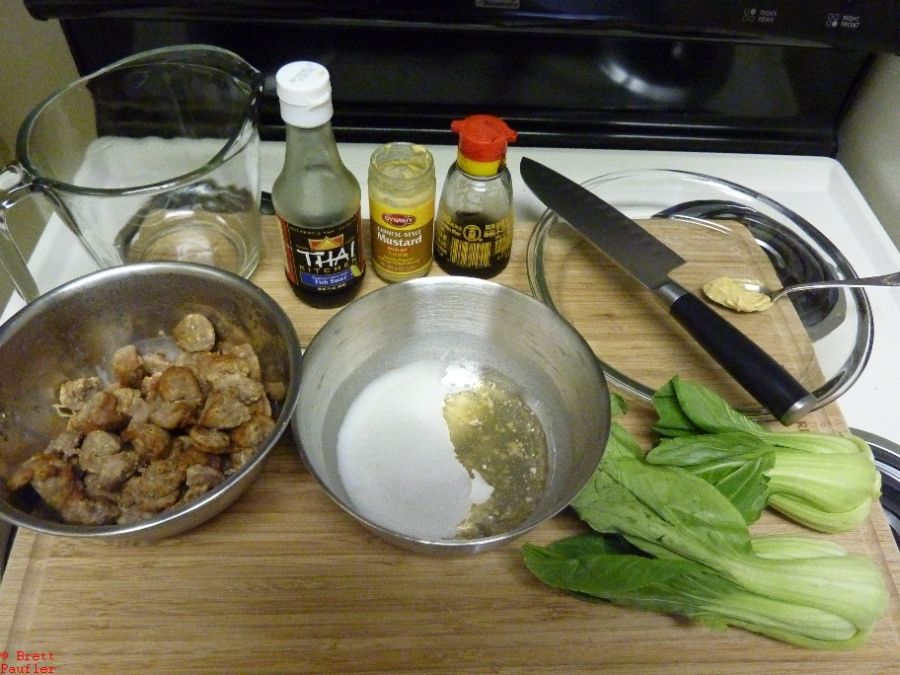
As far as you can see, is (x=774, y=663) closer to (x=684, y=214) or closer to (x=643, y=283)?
(x=643, y=283)

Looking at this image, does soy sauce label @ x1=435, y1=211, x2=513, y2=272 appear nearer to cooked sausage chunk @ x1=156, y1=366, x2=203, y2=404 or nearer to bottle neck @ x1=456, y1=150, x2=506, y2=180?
bottle neck @ x1=456, y1=150, x2=506, y2=180

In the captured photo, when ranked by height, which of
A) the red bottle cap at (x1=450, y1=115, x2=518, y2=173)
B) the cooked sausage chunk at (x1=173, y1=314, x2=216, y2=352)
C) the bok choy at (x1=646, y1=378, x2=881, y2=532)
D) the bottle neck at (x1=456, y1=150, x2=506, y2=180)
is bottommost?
the bok choy at (x1=646, y1=378, x2=881, y2=532)

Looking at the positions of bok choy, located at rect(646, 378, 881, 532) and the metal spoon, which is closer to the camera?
bok choy, located at rect(646, 378, 881, 532)

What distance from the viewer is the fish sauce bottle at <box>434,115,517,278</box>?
768 millimetres

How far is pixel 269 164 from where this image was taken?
3.58 feet

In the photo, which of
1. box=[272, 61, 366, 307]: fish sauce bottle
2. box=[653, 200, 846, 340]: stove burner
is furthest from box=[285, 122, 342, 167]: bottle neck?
box=[653, 200, 846, 340]: stove burner

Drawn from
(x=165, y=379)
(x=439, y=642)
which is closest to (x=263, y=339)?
(x=165, y=379)

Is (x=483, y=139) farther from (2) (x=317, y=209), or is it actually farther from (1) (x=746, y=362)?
(1) (x=746, y=362)

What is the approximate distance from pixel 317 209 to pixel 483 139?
22cm

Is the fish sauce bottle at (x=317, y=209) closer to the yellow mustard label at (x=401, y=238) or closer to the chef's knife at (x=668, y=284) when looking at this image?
the yellow mustard label at (x=401, y=238)

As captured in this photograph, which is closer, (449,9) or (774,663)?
(774,663)

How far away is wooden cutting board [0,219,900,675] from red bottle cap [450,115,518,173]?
0.43 meters

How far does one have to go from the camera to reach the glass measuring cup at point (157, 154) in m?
0.81

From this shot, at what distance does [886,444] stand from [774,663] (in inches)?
13.4
